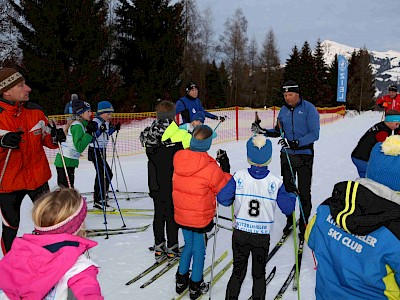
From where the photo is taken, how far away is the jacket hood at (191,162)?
349 cm

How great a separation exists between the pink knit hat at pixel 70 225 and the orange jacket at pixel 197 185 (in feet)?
5.69

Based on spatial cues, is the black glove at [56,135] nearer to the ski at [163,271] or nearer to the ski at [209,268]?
the ski at [163,271]

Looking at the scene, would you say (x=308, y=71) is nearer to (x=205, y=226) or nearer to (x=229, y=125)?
(x=229, y=125)

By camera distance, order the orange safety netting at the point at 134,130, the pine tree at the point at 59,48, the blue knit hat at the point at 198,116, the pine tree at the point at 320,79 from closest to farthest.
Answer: the blue knit hat at the point at 198,116 → the orange safety netting at the point at 134,130 → the pine tree at the point at 59,48 → the pine tree at the point at 320,79

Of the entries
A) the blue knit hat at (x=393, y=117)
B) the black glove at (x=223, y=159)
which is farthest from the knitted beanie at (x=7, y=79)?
the blue knit hat at (x=393, y=117)

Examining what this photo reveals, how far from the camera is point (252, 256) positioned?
3.12 m

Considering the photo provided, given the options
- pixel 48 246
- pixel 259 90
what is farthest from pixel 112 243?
pixel 259 90

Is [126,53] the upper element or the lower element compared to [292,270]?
upper

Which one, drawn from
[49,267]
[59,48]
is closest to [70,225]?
[49,267]

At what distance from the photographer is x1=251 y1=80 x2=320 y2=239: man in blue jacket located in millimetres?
4793

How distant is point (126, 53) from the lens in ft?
80.4

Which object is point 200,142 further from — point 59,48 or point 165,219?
point 59,48

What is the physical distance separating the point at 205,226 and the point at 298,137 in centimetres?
214

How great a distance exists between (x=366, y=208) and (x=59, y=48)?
19.7m
